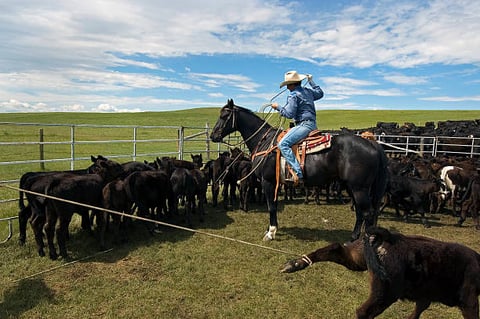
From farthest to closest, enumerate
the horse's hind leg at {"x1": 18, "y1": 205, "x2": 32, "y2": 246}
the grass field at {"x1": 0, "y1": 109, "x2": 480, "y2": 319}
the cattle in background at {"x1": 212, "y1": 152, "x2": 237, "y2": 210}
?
the cattle in background at {"x1": 212, "y1": 152, "x2": 237, "y2": 210} < the horse's hind leg at {"x1": 18, "y1": 205, "x2": 32, "y2": 246} < the grass field at {"x1": 0, "y1": 109, "x2": 480, "y2": 319}

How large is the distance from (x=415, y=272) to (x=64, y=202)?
5459mm

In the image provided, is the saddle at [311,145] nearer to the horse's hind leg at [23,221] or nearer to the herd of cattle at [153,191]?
the herd of cattle at [153,191]

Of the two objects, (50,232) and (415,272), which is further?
(50,232)

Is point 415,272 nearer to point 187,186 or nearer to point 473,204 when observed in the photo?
point 187,186

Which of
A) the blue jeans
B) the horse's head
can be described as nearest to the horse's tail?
the blue jeans

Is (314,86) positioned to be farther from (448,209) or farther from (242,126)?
(448,209)

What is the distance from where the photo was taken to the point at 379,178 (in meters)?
7.13

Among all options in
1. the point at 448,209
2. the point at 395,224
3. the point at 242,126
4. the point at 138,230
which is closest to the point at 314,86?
the point at 242,126

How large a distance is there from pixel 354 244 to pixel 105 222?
4.97 m

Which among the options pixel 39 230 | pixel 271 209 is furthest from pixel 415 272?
pixel 39 230

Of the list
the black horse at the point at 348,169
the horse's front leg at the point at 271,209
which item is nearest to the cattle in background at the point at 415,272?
the black horse at the point at 348,169

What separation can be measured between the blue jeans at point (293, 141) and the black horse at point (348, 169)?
11.3 inches

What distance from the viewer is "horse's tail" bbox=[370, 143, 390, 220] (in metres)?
7.02

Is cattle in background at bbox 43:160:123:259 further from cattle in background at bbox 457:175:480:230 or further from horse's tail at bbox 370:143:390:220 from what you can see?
cattle in background at bbox 457:175:480:230
